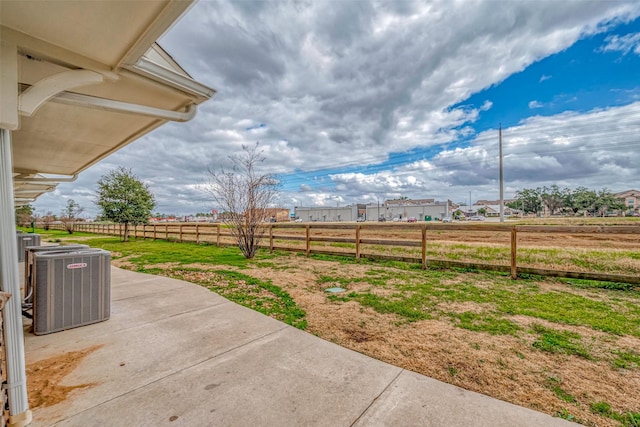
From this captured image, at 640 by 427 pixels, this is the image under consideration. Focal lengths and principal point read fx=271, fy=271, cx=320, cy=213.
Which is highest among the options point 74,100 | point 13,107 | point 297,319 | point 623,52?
point 623,52

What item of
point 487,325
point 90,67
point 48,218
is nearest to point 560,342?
point 487,325

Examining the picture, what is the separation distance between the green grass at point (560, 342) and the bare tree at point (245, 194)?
23.5ft

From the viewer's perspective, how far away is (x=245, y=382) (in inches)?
81.8

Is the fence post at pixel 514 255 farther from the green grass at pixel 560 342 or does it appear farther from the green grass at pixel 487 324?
the green grass at pixel 560 342

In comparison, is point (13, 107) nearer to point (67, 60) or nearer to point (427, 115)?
point (67, 60)

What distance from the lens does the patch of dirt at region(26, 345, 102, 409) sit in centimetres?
192

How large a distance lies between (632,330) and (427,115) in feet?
79.7

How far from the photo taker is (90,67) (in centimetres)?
230

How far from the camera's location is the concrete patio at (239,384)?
1.70 meters

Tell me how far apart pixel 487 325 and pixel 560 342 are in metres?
0.63

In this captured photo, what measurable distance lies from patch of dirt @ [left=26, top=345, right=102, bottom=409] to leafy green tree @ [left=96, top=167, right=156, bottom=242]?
601 inches

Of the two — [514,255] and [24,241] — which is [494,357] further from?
[24,241]

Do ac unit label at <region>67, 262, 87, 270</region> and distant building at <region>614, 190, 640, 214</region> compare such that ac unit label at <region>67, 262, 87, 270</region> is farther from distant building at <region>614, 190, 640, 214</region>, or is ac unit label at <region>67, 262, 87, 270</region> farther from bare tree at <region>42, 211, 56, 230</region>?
distant building at <region>614, 190, 640, 214</region>

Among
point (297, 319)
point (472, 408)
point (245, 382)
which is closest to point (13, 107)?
point (245, 382)
